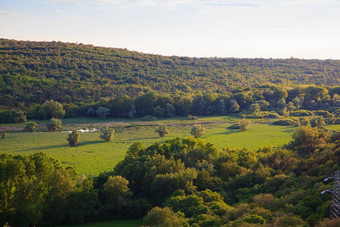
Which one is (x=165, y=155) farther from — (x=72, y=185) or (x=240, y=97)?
(x=240, y=97)

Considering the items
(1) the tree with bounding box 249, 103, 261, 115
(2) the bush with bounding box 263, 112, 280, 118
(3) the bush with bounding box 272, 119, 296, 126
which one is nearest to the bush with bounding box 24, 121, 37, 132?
(3) the bush with bounding box 272, 119, 296, 126

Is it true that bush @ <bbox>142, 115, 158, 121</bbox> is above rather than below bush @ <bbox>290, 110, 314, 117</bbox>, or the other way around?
below

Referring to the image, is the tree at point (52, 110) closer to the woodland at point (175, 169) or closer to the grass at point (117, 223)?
the woodland at point (175, 169)

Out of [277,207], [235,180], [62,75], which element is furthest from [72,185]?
[62,75]

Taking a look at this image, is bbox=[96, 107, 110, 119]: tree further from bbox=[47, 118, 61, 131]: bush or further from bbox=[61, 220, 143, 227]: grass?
bbox=[61, 220, 143, 227]: grass

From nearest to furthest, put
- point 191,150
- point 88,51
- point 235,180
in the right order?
point 235,180, point 191,150, point 88,51

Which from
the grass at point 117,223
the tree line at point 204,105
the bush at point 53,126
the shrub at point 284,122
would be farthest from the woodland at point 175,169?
the shrub at point 284,122
